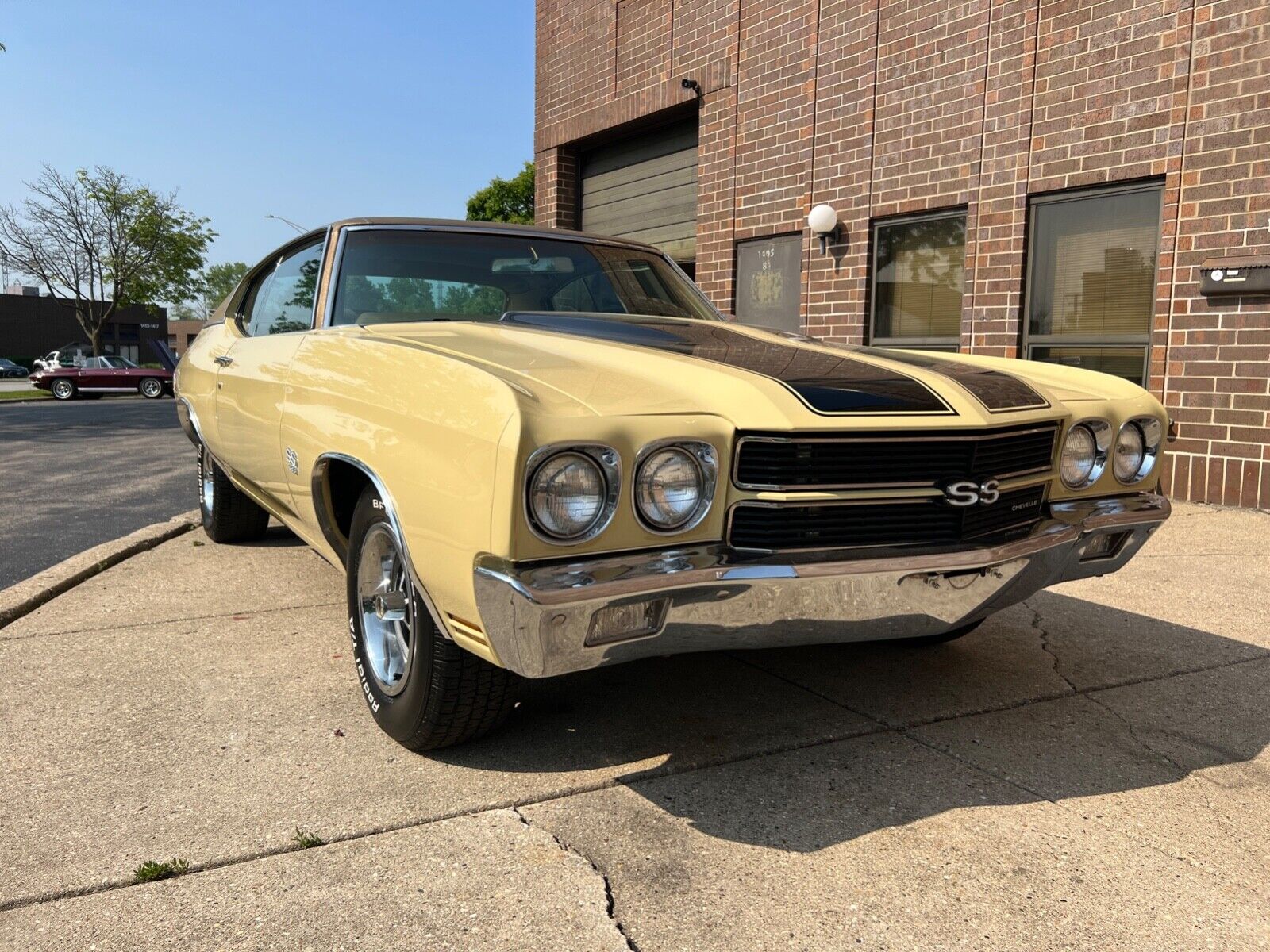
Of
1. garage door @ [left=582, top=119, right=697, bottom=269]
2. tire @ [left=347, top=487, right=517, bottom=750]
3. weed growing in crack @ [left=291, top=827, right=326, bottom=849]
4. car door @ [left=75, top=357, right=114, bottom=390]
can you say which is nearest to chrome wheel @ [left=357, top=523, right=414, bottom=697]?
tire @ [left=347, top=487, right=517, bottom=750]

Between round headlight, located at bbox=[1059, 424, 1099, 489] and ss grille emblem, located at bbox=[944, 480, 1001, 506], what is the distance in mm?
495

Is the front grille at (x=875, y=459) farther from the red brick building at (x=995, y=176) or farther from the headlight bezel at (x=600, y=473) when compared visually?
the red brick building at (x=995, y=176)

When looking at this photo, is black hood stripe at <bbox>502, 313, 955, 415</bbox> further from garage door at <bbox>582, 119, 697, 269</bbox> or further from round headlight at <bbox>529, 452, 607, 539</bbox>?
garage door at <bbox>582, 119, 697, 269</bbox>

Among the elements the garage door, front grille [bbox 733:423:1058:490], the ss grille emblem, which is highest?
the garage door

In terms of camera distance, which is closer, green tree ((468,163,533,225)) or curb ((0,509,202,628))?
curb ((0,509,202,628))

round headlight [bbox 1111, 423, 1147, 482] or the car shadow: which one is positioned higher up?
round headlight [bbox 1111, 423, 1147, 482]

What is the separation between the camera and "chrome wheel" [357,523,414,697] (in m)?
2.69

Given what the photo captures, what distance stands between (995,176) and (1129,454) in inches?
221

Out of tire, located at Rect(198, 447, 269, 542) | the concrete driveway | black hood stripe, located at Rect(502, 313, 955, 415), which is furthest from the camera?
tire, located at Rect(198, 447, 269, 542)

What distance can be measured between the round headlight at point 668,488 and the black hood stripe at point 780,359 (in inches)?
13.8

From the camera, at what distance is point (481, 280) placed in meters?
A: 3.63

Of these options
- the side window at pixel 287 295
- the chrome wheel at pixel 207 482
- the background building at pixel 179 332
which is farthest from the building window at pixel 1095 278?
the background building at pixel 179 332

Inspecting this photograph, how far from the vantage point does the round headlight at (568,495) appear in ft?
6.76

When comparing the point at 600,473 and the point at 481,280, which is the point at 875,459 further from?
the point at 481,280
